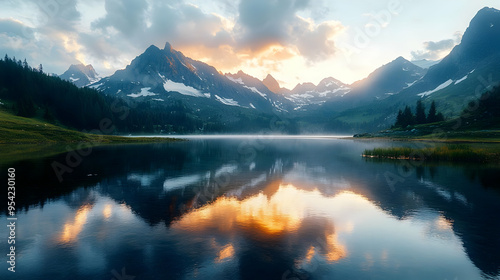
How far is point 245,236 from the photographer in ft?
64.4

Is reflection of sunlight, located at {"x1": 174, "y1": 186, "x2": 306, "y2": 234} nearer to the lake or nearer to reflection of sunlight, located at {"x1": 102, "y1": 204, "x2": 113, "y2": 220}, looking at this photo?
the lake

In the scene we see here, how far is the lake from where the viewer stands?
14992 mm

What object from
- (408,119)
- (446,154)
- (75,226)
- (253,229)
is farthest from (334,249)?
(408,119)

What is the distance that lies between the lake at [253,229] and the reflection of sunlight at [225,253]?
0.21ft

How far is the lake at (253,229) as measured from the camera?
49.2 feet

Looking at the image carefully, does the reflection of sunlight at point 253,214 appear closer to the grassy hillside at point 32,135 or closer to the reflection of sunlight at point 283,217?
the reflection of sunlight at point 283,217

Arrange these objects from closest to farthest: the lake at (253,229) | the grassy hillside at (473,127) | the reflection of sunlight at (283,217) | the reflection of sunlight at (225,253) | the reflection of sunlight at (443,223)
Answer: the lake at (253,229)
the reflection of sunlight at (225,253)
the reflection of sunlight at (283,217)
the reflection of sunlight at (443,223)
the grassy hillside at (473,127)

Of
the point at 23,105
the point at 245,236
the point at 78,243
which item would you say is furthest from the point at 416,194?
the point at 23,105

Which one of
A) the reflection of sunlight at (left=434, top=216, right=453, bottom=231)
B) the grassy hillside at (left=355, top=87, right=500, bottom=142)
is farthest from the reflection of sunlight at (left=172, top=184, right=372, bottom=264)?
the grassy hillside at (left=355, top=87, right=500, bottom=142)

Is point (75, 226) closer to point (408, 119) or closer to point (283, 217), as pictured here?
point (283, 217)

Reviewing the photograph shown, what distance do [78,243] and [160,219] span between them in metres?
6.33

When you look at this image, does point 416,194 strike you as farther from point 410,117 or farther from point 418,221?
point 410,117

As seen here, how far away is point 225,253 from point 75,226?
12.9 m

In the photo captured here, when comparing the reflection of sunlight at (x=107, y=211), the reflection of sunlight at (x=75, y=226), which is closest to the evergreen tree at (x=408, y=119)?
the reflection of sunlight at (x=107, y=211)
